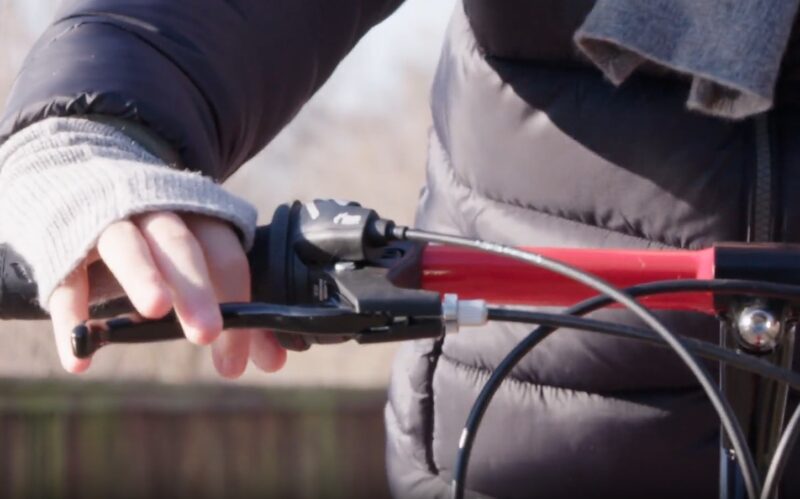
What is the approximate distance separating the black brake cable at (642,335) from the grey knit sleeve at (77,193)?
0.15 metres

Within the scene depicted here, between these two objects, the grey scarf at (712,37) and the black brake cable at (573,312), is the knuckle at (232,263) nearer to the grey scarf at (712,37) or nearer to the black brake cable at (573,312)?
the black brake cable at (573,312)

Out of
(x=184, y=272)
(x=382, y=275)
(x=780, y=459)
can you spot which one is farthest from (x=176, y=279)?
(x=780, y=459)

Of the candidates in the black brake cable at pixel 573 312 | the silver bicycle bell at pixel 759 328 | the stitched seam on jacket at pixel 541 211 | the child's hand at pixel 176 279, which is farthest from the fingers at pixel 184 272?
the stitched seam on jacket at pixel 541 211

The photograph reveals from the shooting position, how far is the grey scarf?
86 centimetres

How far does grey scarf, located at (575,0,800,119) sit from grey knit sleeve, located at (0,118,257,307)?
0.30 meters

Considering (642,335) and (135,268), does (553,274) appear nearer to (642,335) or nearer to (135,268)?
(642,335)

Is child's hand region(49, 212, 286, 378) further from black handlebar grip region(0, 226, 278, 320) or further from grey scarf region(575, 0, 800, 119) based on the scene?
grey scarf region(575, 0, 800, 119)

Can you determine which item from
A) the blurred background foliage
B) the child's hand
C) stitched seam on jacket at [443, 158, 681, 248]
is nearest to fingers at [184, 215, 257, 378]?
the child's hand

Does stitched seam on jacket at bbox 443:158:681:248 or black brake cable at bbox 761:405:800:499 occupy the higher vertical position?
stitched seam on jacket at bbox 443:158:681:248

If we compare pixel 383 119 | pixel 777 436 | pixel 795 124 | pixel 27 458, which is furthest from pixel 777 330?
pixel 27 458

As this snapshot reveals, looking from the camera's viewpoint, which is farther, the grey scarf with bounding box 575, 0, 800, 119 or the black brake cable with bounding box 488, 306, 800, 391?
the grey scarf with bounding box 575, 0, 800, 119

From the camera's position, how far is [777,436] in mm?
801

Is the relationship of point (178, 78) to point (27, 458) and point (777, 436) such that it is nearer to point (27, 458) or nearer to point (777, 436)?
point (777, 436)

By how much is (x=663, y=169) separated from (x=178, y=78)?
391mm
